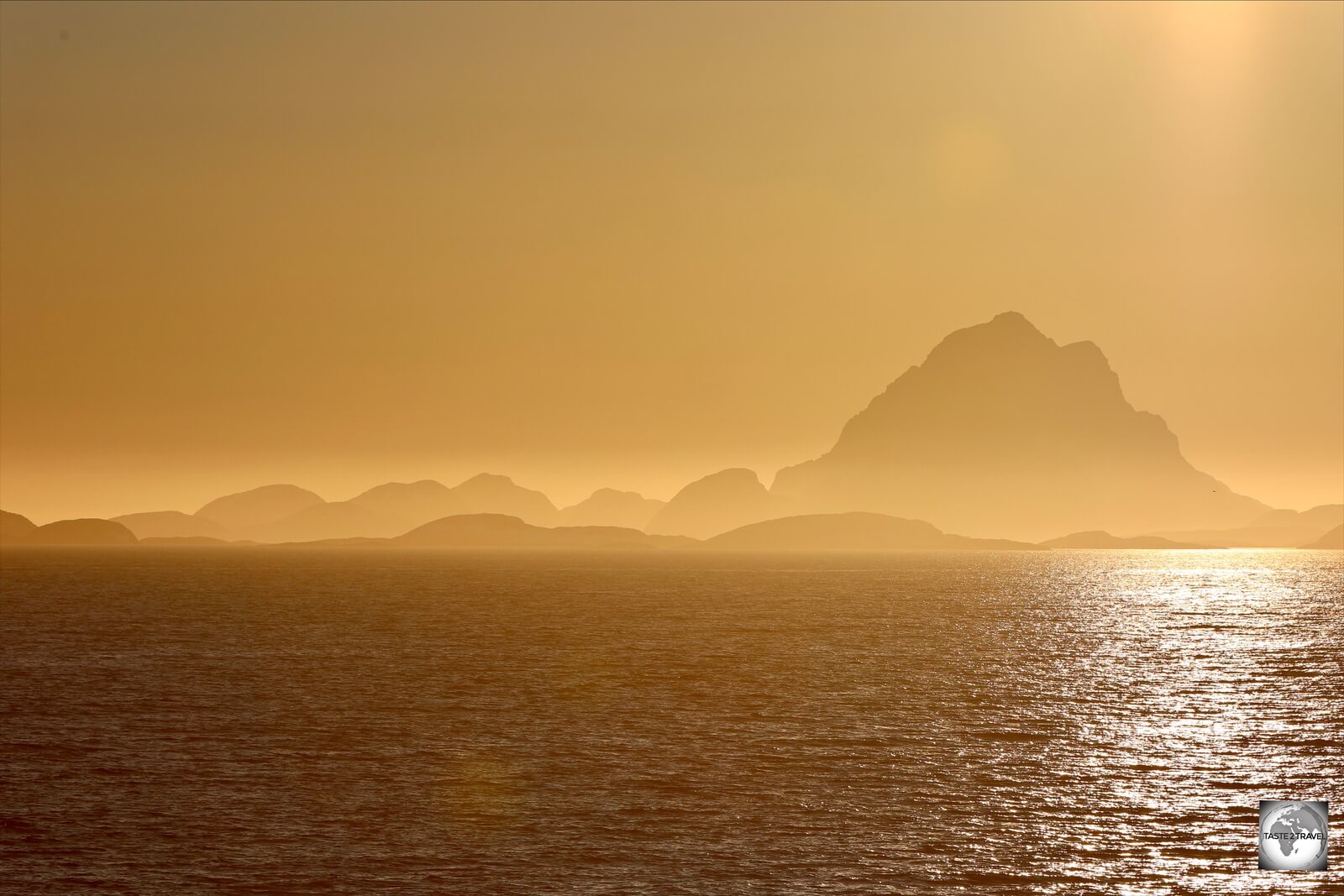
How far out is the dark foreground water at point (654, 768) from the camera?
43.8 metres

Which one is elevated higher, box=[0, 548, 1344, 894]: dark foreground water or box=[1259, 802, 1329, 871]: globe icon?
box=[1259, 802, 1329, 871]: globe icon

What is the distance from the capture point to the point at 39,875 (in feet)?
141

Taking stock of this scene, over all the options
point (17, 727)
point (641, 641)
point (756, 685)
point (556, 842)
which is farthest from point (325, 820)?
point (641, 641)

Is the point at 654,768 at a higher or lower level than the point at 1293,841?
lower

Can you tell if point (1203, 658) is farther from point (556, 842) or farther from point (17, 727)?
point (17, 727)

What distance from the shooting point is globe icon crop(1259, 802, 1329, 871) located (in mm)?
43469

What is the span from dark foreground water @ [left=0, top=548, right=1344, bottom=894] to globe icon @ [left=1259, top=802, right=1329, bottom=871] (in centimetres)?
107

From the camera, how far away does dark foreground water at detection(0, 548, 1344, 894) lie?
4378cm

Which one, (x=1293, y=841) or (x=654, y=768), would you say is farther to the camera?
(x=654, y=768)

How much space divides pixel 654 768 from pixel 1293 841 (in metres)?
29.2

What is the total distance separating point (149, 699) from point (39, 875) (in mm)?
43667

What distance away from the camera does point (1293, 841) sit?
4497cm

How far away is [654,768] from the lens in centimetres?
6072

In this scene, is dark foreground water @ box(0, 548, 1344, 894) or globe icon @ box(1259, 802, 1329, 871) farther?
dark foreground water @ box(0, 548, 1344, 894)
